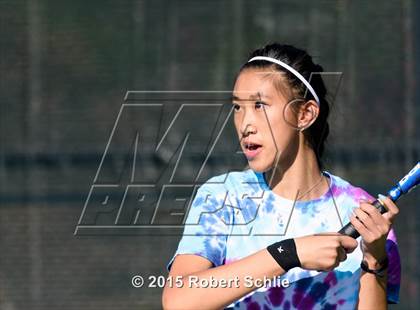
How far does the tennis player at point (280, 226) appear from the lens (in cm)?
194

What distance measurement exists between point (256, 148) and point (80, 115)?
217 centimetres

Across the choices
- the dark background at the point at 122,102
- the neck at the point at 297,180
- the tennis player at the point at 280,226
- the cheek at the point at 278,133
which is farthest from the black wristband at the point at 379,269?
the dark background at the point at 122,102

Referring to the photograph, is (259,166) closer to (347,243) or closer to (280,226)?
(280,226)

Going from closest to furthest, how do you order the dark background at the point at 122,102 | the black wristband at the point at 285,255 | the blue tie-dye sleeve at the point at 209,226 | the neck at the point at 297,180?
the black wristband at the point at 285,255 → the blue tie-dye sleeve at the point at 209,226 → the neck at the point at 297,180 → the dark background at the point at 122,102

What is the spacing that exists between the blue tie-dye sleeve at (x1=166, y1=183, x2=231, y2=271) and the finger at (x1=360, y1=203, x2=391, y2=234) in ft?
1.02

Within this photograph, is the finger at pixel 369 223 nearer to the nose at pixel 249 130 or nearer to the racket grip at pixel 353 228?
the racket grip at pixel 353 228

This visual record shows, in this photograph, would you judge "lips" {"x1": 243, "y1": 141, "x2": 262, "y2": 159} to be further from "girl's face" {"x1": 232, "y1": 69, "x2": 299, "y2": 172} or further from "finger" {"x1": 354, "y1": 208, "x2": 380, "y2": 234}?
"finger" {"x1": 354, "y1": 208, "x2": 380, "y2": 234}

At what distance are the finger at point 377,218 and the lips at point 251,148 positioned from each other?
29 centimetres

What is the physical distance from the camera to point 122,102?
417 centimetres

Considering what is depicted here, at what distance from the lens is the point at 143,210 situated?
411cm

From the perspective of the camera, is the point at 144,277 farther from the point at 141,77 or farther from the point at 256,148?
the point at 256,148

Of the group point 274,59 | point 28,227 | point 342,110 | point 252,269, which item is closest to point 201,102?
point 342,110

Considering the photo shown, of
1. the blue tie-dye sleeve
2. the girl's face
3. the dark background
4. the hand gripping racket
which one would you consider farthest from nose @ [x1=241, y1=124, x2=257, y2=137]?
the dark background

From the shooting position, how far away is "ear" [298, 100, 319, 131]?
2.26m
